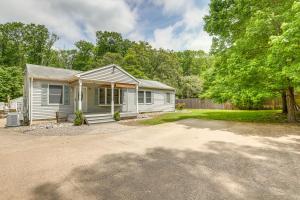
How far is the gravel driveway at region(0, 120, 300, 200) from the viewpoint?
3.02 metres

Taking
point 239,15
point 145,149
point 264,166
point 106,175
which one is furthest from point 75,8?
point 264,166

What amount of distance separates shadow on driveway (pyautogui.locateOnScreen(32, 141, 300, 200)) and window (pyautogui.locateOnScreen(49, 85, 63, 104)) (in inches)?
375

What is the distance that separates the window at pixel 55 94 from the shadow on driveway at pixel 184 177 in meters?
9.52

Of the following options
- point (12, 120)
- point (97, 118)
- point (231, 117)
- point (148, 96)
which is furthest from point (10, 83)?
point (231, 117)

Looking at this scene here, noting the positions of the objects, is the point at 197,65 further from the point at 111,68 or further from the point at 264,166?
the point at 264,166

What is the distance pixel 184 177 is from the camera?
→ 3641 millimetres

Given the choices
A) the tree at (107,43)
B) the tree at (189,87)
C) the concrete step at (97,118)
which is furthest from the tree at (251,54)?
the tree at (107,43)

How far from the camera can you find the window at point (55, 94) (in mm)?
12508

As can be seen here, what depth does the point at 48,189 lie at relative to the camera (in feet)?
10.4

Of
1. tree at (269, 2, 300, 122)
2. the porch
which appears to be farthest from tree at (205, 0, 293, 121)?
the porch

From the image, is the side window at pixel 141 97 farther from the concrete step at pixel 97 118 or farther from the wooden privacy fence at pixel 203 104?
the wooden privacy fence at pixel 203 104

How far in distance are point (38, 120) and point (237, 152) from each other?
11.9 meters

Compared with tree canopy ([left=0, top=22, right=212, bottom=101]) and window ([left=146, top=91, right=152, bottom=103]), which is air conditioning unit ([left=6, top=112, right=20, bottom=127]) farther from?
tree canopy ([left=0, top=22, right=212, bottom=101])

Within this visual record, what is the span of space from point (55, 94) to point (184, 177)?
11831mm
